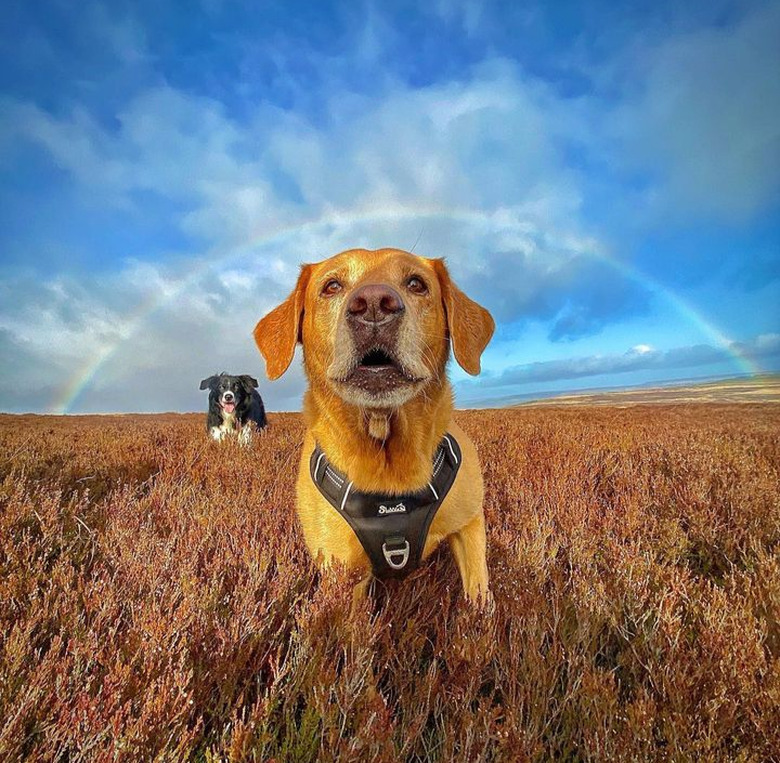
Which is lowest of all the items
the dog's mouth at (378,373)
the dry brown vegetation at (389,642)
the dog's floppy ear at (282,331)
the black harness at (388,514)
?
the dry brown vegetation at (389,642)

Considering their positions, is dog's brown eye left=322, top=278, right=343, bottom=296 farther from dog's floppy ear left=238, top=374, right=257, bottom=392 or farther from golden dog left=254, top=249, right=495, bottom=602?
dog's floppy ear left=238, top=374, right=257, bottom=392

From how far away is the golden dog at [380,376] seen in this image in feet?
7.64

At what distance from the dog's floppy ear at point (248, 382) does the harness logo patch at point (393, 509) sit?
30.2 ft

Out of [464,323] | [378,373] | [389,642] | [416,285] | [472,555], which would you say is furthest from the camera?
[464,323]

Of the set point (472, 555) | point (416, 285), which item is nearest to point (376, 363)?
point (416, 285)

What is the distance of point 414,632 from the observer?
82.8 inches

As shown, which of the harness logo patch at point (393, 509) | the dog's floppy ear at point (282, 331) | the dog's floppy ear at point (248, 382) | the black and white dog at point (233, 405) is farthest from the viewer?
the dog's floppy ear at point (248, 382)

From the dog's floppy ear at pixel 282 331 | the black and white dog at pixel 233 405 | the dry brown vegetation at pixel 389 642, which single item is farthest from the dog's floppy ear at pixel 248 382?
the dog's floppy ear at pixel 282 331

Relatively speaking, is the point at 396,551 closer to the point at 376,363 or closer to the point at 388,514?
the point at 388,514

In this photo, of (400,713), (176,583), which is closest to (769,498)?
(400,713)

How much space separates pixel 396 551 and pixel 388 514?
0.72 feet

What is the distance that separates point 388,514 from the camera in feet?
8.05

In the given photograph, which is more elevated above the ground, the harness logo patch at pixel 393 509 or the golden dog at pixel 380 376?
the golden dog at pixel 380 376

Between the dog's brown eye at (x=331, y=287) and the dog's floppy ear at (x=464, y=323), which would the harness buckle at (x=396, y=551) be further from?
the dog's brown eye at (x=331, y=287)
